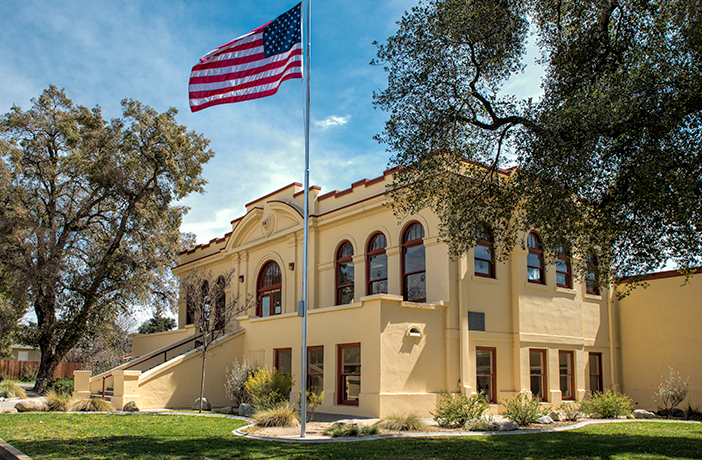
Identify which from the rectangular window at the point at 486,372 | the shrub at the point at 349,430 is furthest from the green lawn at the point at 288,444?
the rectangular window at the point at 486,372

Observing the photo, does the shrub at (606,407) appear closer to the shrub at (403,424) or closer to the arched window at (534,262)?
the arched window at (534,262)

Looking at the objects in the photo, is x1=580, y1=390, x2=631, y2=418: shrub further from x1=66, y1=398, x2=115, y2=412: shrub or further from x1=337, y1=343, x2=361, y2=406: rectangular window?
x1=66, y1=398, x2=115, y2=412: shrub

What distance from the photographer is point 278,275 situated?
25531mm

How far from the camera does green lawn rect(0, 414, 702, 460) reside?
992 cm

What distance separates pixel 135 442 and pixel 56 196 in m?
20.2

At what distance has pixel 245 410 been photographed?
56.4 ft

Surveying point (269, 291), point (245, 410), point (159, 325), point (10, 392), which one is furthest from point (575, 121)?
point (159, 325)

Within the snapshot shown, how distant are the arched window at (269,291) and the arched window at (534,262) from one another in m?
10.5

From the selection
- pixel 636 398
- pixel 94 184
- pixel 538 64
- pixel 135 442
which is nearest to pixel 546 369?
pixel 636 398

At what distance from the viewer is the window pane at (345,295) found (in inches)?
851

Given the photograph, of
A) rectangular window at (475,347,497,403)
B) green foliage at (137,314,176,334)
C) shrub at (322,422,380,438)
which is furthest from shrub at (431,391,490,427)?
green foliage at (137,314,176,334)

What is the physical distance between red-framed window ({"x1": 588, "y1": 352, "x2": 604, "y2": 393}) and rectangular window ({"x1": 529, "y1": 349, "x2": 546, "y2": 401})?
9.74 ft

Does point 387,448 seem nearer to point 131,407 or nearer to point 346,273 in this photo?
point 131,407

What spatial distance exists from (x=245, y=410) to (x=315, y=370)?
2.83 meters
